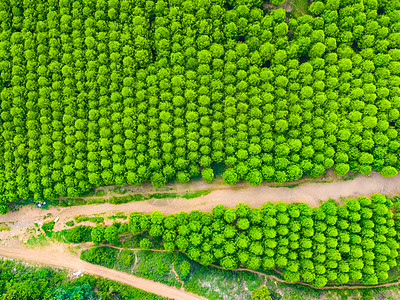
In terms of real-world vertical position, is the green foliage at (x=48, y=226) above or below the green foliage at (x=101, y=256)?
above

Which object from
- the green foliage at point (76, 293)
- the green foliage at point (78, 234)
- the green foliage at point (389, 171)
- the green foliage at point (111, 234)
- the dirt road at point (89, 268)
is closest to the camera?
the green foliage at point (76, 293)

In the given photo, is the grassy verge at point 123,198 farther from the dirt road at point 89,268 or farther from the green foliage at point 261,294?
the green foliage at point 261,294

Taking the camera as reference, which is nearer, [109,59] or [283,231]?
[283,231]

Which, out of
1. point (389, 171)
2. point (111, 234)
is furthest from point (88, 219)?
point (389, 171)

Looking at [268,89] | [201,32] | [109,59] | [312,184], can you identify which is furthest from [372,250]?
[109,59]

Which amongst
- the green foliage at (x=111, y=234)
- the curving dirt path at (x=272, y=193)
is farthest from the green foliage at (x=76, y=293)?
the curving dirt path at (x=272, y=193)

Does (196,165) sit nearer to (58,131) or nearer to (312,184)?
(312,184)
